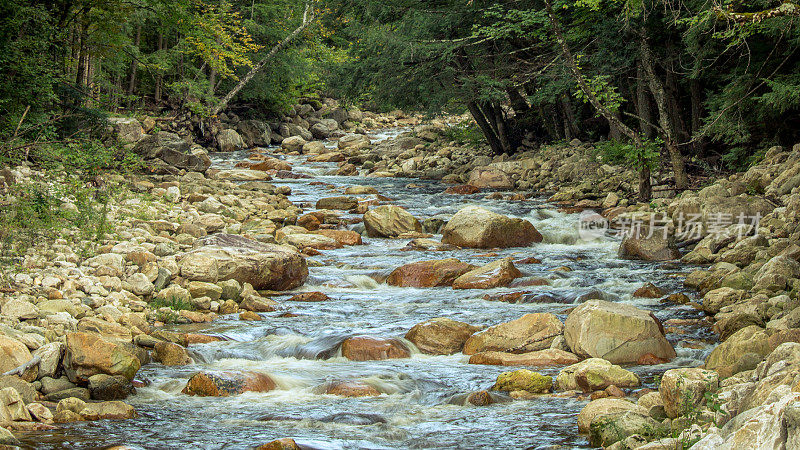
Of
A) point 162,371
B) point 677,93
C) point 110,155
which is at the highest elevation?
point 677,93

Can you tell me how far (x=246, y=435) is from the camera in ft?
15.9

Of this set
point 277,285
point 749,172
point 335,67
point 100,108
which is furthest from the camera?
point 335,67

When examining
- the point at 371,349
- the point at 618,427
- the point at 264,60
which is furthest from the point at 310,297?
the point at 264,60

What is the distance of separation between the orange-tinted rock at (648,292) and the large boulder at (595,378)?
314cm

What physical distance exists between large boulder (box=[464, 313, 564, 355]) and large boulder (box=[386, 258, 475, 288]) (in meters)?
2.65

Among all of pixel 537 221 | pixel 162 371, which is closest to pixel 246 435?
pixel 162 371

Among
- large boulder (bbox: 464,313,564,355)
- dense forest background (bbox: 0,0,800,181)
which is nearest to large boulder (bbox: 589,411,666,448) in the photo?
large boulder (bbox: 464,313,564,355)

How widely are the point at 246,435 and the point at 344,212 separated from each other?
1050 cm

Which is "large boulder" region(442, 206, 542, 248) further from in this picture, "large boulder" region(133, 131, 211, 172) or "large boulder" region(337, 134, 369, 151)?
"large boulder" region(337, 134, 369, 151)

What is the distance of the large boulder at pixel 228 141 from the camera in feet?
86.2

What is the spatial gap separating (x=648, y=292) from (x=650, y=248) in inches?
92.3

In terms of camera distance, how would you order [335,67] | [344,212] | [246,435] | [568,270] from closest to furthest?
1. [246,435]
2. [568,270]
3. [344,212]
4. [335,67]

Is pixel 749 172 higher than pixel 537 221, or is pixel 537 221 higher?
pixel 749 172

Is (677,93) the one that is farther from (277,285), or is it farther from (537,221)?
(277,285)
